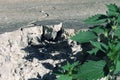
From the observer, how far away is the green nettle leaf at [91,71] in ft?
6.37

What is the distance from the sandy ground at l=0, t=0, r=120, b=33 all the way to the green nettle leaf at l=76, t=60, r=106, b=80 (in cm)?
109

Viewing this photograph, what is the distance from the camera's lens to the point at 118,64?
1.86 metres

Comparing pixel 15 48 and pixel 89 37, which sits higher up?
pixel 89 37

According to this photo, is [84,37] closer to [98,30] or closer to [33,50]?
[98,30]

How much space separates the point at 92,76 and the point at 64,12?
1.69m

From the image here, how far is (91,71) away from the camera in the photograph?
6.42ft

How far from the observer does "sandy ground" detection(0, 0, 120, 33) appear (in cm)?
329

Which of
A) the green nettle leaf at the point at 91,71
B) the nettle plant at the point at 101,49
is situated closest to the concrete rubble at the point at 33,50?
the nettle plant at the point at 101,49

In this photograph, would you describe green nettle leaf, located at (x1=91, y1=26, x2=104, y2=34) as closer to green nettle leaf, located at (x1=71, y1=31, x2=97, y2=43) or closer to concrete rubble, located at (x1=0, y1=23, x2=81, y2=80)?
green nettle leaf, located at (x1=71, y1=31, x2=97, y2=43)

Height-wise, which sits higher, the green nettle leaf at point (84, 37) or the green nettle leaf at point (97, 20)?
the green nettle leaf at point (97, 20)

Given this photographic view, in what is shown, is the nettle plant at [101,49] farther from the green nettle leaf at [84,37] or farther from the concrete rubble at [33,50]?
the concrete rubble at [33,50]

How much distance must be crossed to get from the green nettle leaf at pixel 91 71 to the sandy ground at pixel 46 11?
3.58 feet

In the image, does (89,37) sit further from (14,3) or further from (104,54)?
(14,3)

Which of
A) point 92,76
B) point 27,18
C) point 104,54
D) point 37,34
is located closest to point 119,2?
point 27,18
